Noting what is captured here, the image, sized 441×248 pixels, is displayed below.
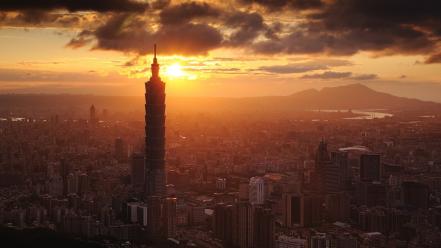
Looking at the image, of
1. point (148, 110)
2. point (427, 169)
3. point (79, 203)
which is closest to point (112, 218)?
point (79, 203)

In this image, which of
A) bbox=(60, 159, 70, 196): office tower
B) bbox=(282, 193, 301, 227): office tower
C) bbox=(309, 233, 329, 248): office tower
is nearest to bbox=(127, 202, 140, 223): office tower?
bbox=(60, 159, 70, 196): office tower

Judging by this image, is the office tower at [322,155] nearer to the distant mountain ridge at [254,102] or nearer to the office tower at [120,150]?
the distant mountain ridge at [254,102]

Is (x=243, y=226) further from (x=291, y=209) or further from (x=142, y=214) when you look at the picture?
(x=142, y=214)

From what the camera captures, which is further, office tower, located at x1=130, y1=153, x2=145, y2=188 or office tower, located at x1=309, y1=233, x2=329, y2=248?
office tower, located at x1=130, y1=153, x2=145, y2=188

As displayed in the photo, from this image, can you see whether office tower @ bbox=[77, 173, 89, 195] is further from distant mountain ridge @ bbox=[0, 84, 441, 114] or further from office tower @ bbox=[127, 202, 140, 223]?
distant mountain ridge @ bbox=[0, 84, 441, 114]

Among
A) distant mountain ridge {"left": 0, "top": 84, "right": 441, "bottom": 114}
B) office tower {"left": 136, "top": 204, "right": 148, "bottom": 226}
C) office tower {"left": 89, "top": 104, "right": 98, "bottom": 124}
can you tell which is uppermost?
distant mountain ridge {"left": 0, "top": 84, "right": 441, "bottom": 114}

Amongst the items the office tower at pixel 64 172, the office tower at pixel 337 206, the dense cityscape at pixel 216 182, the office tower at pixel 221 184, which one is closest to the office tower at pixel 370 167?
the dense cityscape at pixel 216 182
